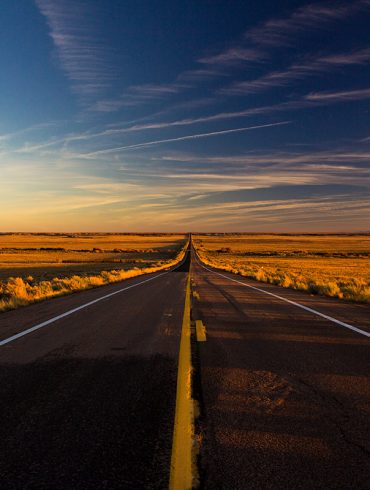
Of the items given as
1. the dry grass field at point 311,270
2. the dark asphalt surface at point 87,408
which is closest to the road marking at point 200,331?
the dark asphalt surface at point 87,408

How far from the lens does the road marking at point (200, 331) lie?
7.29 meters

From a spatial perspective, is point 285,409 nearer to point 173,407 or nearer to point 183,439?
point 173,407

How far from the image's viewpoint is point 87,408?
12.7 feet

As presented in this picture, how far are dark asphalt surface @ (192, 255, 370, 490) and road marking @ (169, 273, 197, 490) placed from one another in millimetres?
104

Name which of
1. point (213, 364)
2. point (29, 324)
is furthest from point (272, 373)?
point (29, 324)

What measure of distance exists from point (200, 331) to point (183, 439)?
190 inches

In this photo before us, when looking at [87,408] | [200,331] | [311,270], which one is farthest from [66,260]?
[87,408]

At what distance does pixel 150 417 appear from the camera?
366 centimetres

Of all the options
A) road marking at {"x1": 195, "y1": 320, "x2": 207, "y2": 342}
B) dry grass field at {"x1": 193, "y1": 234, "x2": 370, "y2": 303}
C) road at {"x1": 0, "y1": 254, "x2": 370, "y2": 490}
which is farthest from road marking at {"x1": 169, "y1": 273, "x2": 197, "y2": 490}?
dry grass field at {"x1": 193, "y1": 234, "x2": 370, "y2": 303}

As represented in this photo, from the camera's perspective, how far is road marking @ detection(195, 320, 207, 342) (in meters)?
7.29

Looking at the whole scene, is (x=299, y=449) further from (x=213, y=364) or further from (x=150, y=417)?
(x=213, y=364)

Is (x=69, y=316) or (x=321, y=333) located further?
(x=69, y=316)

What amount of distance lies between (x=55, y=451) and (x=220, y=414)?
60.3 inches

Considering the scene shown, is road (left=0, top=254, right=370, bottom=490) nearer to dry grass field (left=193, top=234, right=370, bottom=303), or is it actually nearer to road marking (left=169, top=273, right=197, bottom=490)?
road marking (left=169, top=273, right=197, bottom=490)
